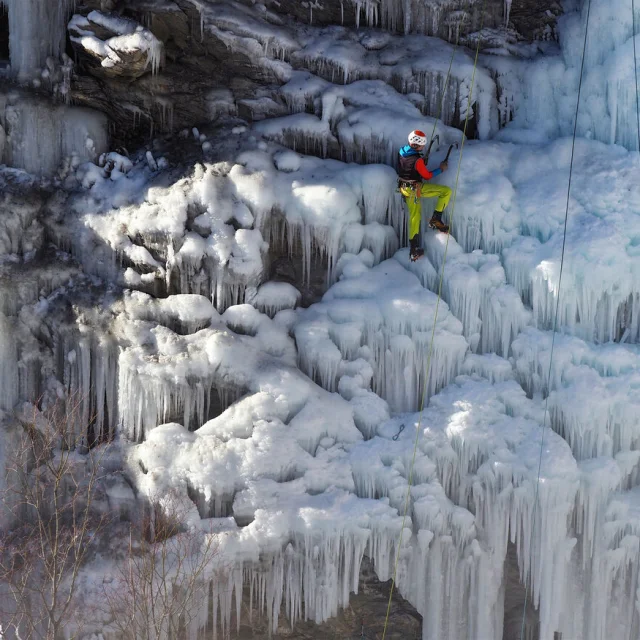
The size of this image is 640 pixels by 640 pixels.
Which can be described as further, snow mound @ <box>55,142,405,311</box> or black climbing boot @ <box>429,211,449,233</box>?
snow mound @ <box>55,142,405,311</box>

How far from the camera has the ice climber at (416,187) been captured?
1010 cm

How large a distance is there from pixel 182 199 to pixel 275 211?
0.99 metres

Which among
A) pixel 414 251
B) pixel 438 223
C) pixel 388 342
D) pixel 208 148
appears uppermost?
pixel 208 148

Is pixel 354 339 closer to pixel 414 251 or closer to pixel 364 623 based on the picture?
pixel 414 251

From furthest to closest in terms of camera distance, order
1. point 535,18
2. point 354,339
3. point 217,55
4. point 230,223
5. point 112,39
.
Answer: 1. point 535,18
2. point 217,55
3. point 112,39
4. point 230,223
5. point 354,339

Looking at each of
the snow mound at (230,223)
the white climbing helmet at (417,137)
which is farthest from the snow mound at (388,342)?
the white climbing helmet at (417,137)

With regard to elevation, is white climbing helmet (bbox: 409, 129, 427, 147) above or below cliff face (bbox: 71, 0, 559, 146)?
below

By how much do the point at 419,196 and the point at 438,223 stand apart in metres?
0.34

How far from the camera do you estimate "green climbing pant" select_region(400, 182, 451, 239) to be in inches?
399

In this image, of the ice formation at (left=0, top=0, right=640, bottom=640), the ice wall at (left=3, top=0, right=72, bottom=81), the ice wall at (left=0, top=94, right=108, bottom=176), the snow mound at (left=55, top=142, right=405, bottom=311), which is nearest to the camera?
the ice formation at (left=0, top=0, right=640, bottom=640)

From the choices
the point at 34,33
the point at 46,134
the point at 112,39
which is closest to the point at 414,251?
the point at 112,39

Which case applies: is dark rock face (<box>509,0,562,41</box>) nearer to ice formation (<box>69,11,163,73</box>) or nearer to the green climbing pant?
the green climbing pant

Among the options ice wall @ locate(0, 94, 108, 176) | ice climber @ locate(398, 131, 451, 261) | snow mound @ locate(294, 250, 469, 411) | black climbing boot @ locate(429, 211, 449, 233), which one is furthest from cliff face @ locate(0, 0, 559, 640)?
black climbing boot @ locate(429, 211, 449, 233)

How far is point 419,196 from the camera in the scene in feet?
33.3
